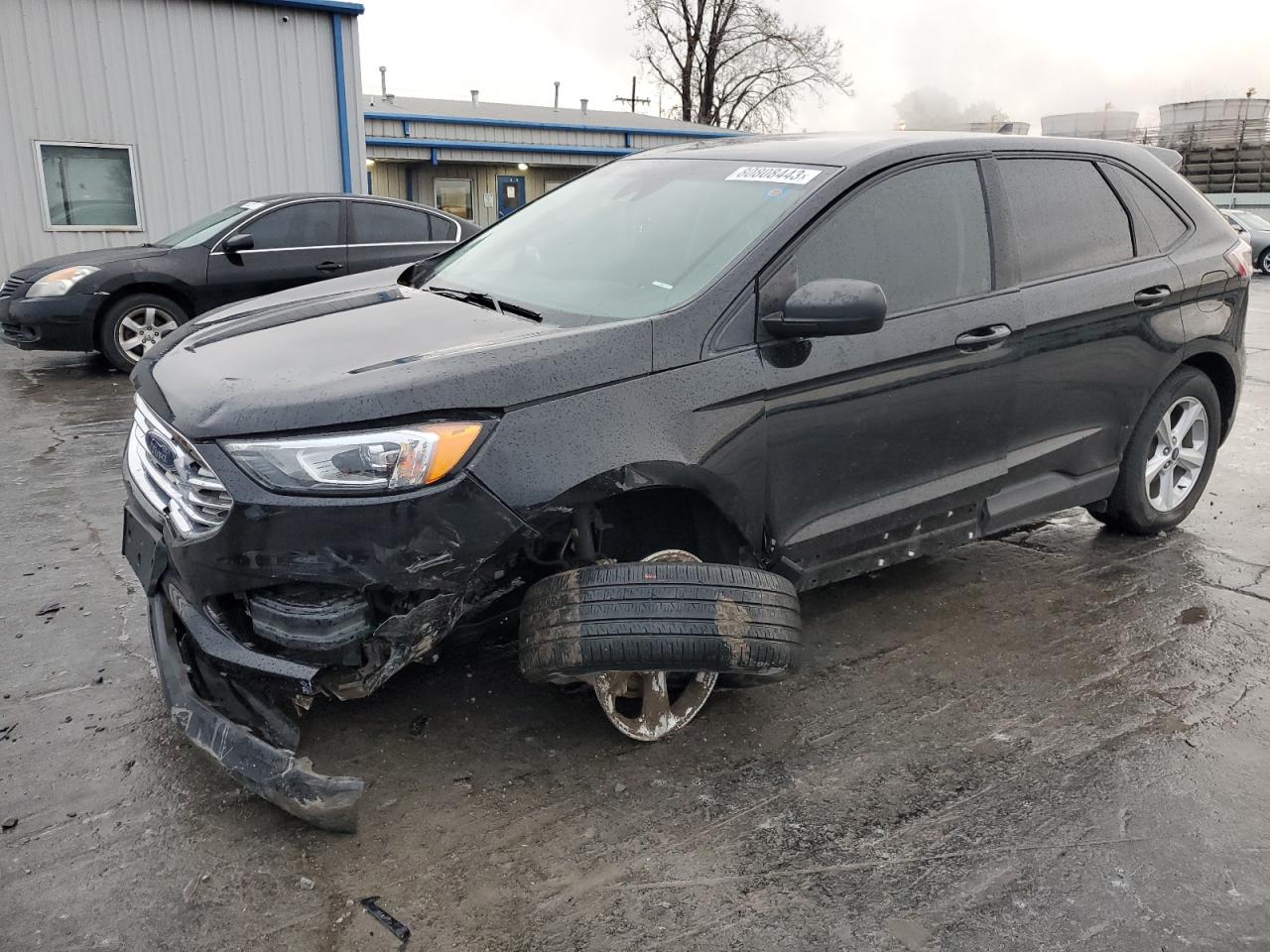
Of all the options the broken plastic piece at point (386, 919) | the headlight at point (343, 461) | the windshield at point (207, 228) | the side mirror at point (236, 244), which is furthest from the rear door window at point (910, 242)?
the windshield at point (207, 228)

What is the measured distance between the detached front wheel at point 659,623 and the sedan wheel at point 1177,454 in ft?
8.42

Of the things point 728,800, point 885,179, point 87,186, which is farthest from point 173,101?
point 728,800

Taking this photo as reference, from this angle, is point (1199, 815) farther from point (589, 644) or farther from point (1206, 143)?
point (1206, 143)

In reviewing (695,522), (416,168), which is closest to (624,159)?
(695,522)

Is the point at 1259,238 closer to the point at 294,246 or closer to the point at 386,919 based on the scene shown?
the point at 294,246

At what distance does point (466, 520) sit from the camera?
8.11 ft

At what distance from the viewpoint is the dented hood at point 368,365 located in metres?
2.46

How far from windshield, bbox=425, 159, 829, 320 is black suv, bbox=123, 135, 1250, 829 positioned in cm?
2

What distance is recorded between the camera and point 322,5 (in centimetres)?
1320

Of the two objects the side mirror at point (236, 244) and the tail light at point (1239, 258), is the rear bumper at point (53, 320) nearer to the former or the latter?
the side mirror at point (236, 244)

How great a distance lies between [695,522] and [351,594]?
1.04 m

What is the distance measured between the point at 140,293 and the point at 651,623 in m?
7.65

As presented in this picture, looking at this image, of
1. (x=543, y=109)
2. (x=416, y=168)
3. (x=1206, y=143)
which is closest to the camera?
(x=416, y=168)

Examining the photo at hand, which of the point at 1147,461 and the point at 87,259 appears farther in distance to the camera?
the point at 87,259
